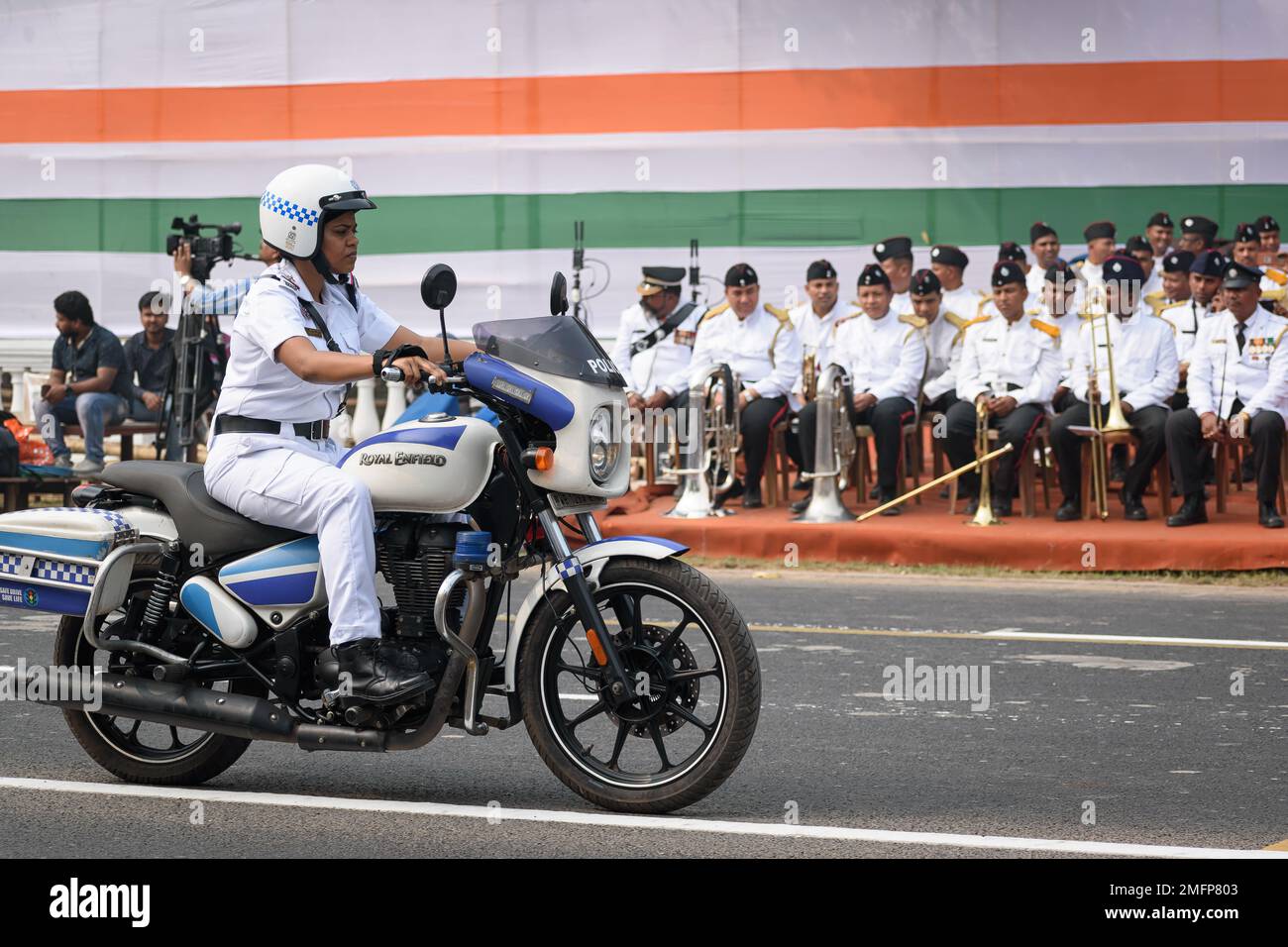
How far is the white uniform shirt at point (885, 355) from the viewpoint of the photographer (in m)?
15.5

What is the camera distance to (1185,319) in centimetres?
1603

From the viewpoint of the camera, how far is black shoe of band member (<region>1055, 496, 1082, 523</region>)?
558 inches

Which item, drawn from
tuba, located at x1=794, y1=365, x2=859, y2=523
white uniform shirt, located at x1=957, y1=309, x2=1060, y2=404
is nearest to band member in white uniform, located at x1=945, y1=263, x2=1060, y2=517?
white uniform shirt, located at x1=957, y1=309, x2=1060, y2=404

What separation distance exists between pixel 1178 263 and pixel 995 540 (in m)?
4.42

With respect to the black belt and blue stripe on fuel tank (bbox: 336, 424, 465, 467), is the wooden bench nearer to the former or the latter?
the black belt

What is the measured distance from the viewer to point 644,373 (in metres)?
16.6

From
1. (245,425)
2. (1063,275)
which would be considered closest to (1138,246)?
(1063,275)

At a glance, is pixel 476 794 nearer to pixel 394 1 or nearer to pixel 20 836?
pixel 20 836

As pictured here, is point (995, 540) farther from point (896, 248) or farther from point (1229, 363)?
point (896, 248)

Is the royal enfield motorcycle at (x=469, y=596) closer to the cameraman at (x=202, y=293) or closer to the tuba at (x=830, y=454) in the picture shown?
the tuba at (x=830, y=454)

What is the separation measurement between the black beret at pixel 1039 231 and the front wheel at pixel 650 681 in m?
12.0
